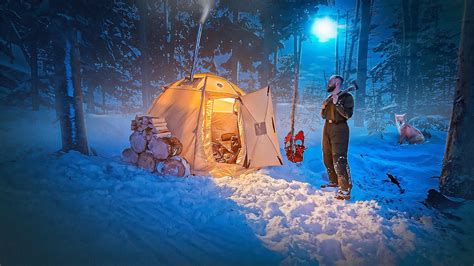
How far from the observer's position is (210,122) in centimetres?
620

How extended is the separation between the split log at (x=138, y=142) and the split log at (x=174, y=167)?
0.71 m

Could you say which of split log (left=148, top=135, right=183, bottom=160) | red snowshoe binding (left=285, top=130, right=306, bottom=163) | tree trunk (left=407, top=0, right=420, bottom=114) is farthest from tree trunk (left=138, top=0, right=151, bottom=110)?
tree trunk (left=407, top=0, right=420, bottom=114)

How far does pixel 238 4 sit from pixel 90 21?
6397mm

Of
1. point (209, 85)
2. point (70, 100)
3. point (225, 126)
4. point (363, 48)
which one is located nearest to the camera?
point (70, 100)

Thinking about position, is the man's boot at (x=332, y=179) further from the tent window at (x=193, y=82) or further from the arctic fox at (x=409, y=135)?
the arctic fox at (x=409, y=135)

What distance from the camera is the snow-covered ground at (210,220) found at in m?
2.29

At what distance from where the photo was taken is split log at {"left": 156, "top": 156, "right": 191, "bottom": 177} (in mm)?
4863

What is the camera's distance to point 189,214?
3.22 metres

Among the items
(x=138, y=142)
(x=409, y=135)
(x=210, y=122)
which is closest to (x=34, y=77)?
(x=138, y=142)

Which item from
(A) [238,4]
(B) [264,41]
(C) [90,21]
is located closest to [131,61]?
(C) [90,21]

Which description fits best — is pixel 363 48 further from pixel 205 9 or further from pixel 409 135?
pixel 205 9

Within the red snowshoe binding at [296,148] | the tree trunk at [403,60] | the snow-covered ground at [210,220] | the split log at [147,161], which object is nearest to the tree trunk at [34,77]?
the snow-covered ground at [210,220]

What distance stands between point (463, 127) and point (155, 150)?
19.6ft

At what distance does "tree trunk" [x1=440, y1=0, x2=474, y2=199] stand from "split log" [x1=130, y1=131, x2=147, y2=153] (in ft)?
20.2
